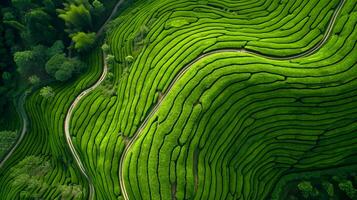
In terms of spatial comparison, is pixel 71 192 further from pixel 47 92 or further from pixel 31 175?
pixel 47 92

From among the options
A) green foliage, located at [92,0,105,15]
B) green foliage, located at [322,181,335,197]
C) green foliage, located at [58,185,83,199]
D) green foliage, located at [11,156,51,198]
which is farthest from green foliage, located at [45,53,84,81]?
green foliage, located at [322,181,335,197]

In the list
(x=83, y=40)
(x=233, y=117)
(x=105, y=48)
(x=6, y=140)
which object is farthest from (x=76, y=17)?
(x=233, y=117)

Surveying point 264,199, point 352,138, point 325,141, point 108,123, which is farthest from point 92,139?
point 352,138

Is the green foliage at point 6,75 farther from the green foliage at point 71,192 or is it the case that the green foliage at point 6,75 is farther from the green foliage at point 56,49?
the green foliage at point 71,192

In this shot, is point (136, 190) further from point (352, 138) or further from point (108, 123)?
point (352, 138)

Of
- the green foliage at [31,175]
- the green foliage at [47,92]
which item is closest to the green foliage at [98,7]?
the green foliage at [47,92]

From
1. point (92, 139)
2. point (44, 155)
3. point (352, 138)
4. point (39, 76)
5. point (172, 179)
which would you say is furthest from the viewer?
point (39, 76)

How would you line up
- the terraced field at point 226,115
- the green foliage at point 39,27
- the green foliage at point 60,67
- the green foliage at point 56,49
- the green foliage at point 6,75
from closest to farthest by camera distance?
1. the terraced field at point 226,115
2. the green foliage at point 60,67
3. the green foliage at point 56,49
4. the green foliage at point 39,27
5. the green foliage at point 6,75
